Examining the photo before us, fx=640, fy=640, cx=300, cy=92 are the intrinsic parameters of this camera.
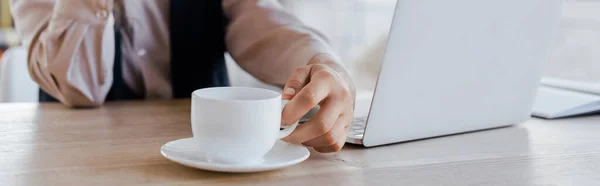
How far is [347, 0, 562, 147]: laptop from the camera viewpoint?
26.4 inches

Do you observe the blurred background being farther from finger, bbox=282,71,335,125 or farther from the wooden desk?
finger, bbox=282,71,335,125

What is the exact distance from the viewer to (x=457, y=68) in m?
0.74

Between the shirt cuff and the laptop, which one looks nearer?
the laptop

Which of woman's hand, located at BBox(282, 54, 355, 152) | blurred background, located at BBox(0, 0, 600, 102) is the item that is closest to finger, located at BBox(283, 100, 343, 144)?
woman's hand, located at BBox(282, 54, 355, 152)

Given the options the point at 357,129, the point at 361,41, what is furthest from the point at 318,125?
the point at 361,41

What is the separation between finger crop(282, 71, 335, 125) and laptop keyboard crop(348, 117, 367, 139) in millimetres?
99

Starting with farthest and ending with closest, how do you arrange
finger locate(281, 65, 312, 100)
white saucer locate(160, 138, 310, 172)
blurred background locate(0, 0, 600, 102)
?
blurred background locate(0, 0, 600, 102)
finger locate(281, 65, 312, 100)
white saucer locate(160, 138, 310, 172)

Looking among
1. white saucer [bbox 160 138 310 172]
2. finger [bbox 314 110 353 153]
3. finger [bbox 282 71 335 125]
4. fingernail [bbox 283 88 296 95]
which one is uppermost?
finger [bbox 282 71 335 125]

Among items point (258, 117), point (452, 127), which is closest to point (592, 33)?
point (452, 127)

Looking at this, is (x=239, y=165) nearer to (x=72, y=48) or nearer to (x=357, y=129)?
(x=357, y=129)

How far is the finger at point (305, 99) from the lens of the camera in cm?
60

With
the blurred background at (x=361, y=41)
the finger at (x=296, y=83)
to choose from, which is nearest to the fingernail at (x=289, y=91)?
the finger at (x=296, y=83)

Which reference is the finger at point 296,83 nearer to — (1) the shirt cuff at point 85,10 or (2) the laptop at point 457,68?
(2) the laptop at point 457,68

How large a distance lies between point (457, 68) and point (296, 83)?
207 millimetres
